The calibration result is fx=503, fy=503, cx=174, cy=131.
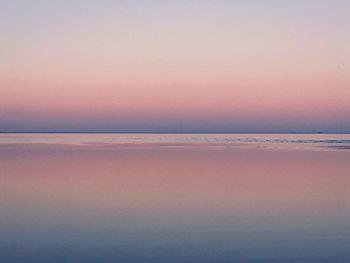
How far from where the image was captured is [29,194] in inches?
413

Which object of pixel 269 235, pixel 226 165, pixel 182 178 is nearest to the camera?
pixel 269 235

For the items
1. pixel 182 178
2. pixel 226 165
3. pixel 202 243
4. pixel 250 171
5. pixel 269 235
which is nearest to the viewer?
pixel 202 243

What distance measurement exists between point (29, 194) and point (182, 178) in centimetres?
420

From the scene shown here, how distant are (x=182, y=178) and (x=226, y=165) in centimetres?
406

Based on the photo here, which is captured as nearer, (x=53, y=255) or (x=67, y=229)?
(x=53, y=255)

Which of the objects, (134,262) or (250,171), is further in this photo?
(250,171)

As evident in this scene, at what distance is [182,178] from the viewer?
13.2 metres

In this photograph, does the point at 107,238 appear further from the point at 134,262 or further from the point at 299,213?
the point at 299,213

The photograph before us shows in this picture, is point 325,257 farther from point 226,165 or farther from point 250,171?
point 226,165

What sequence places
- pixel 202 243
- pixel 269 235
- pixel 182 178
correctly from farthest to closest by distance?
pixel 182 178, pixel 269 235, pixel 202 243

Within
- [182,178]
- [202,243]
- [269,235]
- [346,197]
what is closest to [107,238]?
[202,243]

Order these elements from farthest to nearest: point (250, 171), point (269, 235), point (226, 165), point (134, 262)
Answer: point (226, 165) < point (250, 171) < point (269, 235) < point (134, 262)

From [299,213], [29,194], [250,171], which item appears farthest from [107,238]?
[250,171]

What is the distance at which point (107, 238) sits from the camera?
6.74 metres
